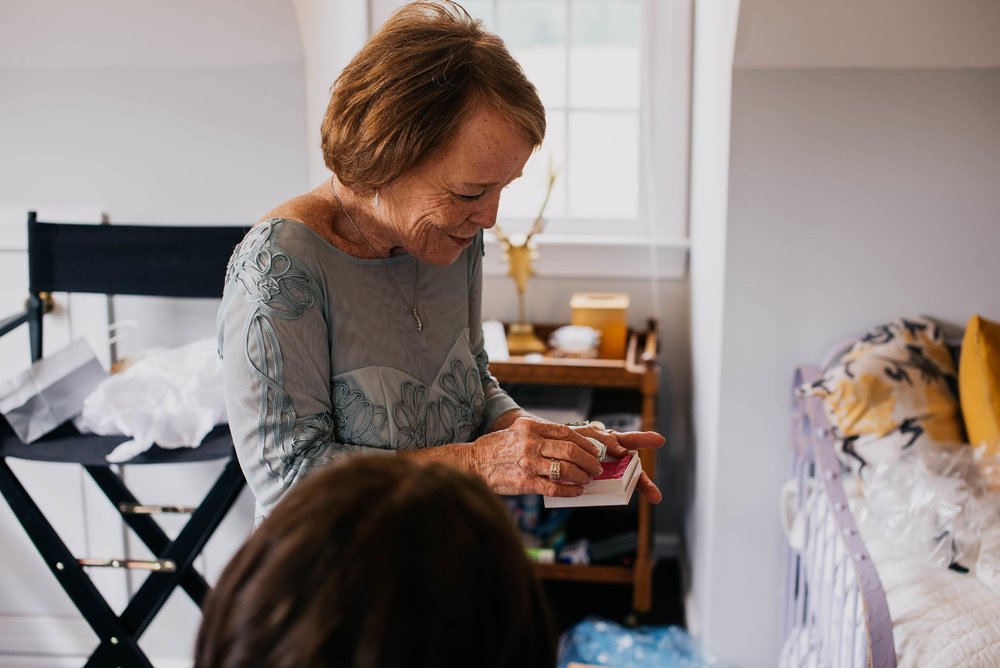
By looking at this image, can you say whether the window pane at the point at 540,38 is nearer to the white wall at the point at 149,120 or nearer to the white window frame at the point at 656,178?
the white window frame at the point at 656,178

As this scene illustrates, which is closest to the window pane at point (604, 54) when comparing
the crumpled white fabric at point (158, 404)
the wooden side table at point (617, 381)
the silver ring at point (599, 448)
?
the wooden side table at point (617, 381)

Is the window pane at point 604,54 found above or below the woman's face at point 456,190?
above

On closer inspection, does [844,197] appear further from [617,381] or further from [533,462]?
[533,462]

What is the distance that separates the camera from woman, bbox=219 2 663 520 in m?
1.18

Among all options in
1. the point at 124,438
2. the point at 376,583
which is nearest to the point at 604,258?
the point at 124,438

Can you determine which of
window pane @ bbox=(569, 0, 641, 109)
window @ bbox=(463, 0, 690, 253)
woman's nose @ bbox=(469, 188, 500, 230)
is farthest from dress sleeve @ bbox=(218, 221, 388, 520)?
window pane @ bbox=(569, 0, 641, 109)

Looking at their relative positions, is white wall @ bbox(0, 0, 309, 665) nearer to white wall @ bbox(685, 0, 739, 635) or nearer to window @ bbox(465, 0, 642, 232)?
window @ bbox(465, 0, 642, 232)

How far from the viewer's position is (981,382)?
1907 millimetres

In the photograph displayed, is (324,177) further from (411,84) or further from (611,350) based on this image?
(411,84)

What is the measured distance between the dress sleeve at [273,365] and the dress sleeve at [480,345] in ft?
1.12

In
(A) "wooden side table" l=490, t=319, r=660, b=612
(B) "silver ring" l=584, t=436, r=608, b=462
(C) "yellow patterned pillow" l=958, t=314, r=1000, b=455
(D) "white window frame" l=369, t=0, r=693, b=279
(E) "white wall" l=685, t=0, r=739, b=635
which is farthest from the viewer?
(D) "white window frame" l=369, t=0, r=693, b=279

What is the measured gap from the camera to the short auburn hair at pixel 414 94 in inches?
47.2

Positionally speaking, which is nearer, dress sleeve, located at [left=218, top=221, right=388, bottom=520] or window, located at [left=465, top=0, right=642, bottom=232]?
dress sleeve, located at [left=218, top=221, right=388, bottom=520]

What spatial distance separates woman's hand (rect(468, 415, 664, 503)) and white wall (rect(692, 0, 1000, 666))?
1.04 m
